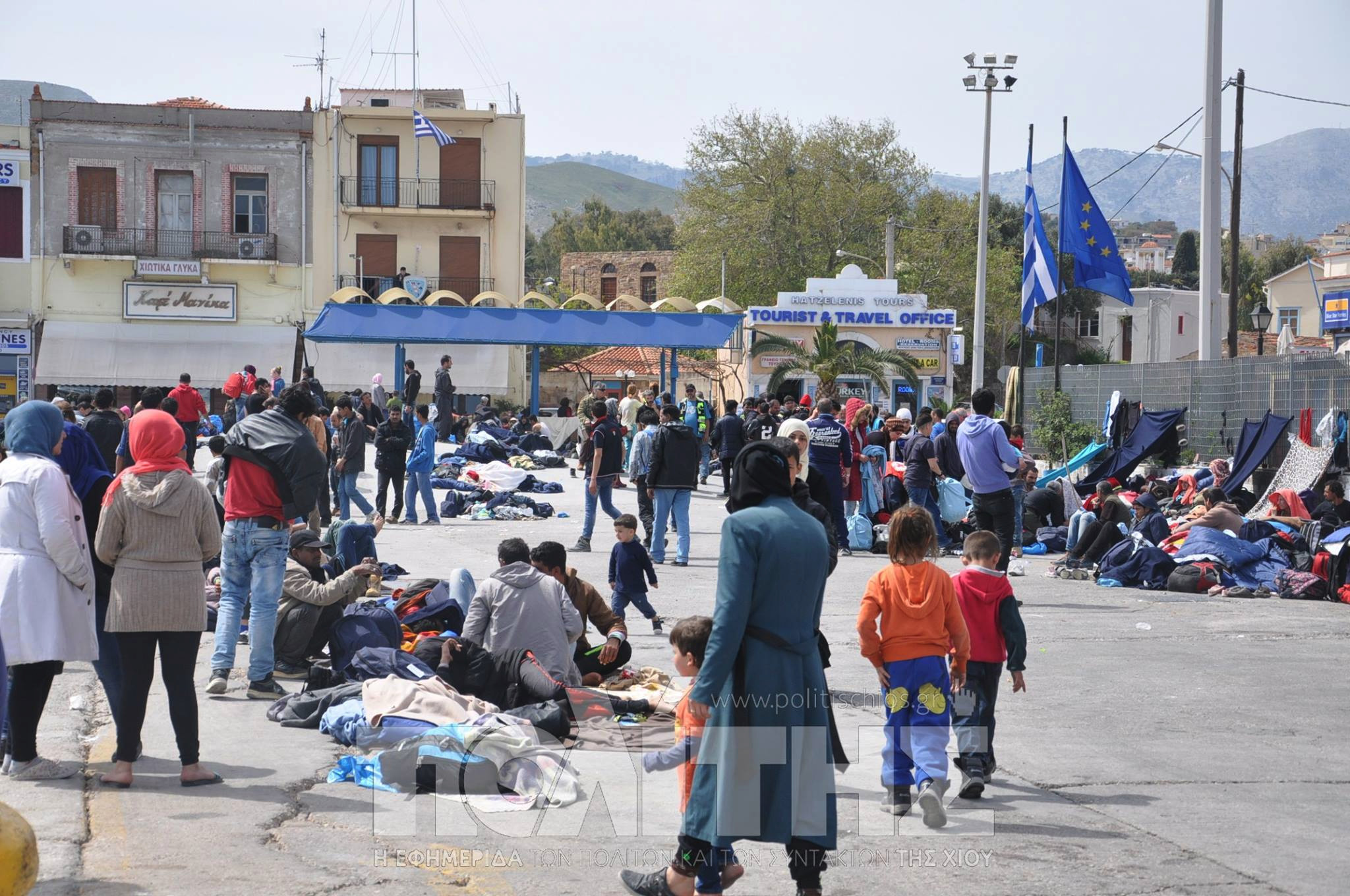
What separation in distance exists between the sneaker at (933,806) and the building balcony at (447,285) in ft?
134

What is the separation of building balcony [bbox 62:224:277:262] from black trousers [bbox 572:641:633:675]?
125ft

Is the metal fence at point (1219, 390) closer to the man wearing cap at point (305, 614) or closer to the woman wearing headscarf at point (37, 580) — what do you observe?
the man wearing cap at point (305, 614)

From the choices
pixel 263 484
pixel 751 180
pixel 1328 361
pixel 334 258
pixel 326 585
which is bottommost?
pixel 326 585

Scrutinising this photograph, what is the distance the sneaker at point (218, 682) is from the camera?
8016 millimetres

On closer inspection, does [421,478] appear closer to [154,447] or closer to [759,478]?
[154,447]

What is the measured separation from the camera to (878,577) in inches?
234

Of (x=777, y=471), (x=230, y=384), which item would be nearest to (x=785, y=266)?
(x=230, y=384)

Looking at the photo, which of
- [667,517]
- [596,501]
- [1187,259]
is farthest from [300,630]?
[1187,259]

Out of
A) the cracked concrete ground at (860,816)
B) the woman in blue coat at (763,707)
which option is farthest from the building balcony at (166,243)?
the woman in blue coat at (763,707)

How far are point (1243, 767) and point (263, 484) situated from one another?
5664 millimetres

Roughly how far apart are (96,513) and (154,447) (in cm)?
66

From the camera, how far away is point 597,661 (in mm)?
8539

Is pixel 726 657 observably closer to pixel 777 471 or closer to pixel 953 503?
pixel 777 471

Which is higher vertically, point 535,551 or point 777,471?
point 777,471
